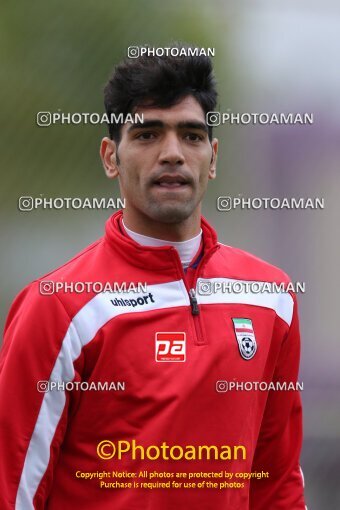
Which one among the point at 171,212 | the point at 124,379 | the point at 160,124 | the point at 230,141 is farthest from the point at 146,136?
the point at 230,141

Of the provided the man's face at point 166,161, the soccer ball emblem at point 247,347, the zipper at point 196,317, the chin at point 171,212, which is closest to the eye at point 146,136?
the man's face at point 166,161

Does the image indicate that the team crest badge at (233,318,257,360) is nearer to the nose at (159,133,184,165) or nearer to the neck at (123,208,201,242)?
the neck at (123,208,201,242)

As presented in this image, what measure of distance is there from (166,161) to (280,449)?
1.88 ft

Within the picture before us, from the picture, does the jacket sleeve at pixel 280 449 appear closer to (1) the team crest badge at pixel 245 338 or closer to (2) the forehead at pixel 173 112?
(1) the team crest badge at pixel 245 338

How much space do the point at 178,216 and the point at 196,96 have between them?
0.21m

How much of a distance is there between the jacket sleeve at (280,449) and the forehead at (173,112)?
384 mm

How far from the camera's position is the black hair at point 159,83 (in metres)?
1.18

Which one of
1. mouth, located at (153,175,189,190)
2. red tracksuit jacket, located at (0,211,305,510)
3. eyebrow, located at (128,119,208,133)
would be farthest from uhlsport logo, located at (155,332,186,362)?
eyebrow, located at (128,119,208,133)

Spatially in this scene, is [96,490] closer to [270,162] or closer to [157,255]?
[157,255]

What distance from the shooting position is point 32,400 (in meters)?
1.08

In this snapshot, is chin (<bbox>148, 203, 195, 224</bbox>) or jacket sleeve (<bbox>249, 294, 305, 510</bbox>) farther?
jacket sleeve (<bbox>249, 294, 305, 510</bbox>)

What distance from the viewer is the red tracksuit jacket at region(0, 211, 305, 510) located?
1.08 metres

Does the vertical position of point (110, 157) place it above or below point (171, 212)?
above

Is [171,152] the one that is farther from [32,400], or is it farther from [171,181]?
[32,400]
